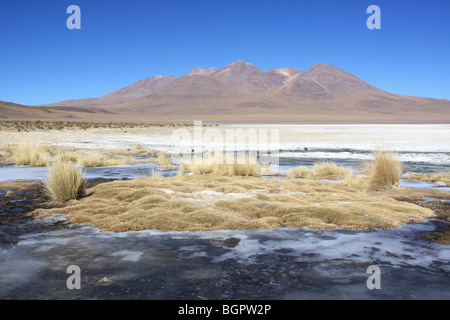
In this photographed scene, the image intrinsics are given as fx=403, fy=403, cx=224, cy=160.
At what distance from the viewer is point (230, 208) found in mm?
6883

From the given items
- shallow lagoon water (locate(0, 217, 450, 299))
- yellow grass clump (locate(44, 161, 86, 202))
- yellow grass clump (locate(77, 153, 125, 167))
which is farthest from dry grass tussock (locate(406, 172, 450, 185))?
yellow grass clump (locate(77, 153, 125, 167))

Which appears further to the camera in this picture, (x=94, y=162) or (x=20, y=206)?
(x=94, y=162)

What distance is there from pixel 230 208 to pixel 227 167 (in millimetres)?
4103

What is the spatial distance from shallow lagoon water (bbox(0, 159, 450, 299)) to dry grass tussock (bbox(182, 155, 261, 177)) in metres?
5.13

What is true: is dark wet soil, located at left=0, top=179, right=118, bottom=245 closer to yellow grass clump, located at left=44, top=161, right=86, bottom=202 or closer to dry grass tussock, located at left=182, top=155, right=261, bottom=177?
yellow grass clump, located at left=44, top=161, right=86, bottom=202

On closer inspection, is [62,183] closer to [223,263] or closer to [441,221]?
[223,263]

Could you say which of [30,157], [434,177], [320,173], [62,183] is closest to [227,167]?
[320,173]

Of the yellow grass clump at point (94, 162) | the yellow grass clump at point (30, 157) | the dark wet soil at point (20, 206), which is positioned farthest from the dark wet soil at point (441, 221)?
the yellow grass clump at point (30, 157)

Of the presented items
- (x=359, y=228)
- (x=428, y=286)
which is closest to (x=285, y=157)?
(x=359, y=228)

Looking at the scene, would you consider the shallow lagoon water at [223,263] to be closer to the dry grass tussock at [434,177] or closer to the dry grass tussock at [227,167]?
the dry grass tussock at [434,177]

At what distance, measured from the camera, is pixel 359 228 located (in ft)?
19.3

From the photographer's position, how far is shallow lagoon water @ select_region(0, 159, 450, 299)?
365 cm

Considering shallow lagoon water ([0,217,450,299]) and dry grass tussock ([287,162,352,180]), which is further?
dry grass tussock ([287,162,352,180])

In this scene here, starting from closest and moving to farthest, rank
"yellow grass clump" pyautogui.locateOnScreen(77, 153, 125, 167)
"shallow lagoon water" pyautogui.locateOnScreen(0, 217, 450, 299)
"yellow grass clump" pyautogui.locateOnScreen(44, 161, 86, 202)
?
"shallow lagoon water" pyautogui.locateOnScreen(0, 217, 450, 299), "yellow grass clump" pyautogui.locateOnScreen(44, 161, 86, 202), "yellow grass clump" pyautogui.locateOnScreen(77, 153, 125, 167)
